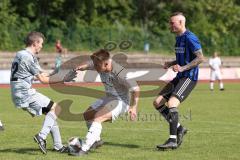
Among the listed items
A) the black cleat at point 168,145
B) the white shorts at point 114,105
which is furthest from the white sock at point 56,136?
the black cleat at point 168,145

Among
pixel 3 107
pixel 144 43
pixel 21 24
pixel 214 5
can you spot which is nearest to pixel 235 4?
pixel 214 5

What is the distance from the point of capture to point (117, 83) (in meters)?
11.0

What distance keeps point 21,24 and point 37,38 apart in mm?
42915

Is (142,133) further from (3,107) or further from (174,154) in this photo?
(3,107)

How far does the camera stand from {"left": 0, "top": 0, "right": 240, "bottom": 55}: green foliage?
51938 millimetres

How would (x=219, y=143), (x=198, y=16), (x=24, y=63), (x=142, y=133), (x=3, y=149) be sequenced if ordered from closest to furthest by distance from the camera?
(x=24, y=63) → (x=3, y=149) → (x=219, y=143) → (x=142, y=133) → (x=198, y=16)

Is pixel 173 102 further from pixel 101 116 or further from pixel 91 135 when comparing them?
pixel 91 135

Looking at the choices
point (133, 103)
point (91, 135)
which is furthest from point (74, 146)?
point (133, 103)

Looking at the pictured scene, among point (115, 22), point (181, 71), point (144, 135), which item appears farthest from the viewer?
point (115, 22)

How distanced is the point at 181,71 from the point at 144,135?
2.57 m

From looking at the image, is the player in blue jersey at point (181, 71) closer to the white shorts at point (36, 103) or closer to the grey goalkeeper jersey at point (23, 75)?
Result: the white shorts at point (36, 103)

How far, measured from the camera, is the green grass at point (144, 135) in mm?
10672

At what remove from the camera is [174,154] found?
10.8 m

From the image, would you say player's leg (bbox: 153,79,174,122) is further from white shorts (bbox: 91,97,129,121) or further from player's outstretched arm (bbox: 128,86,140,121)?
player's outstretched arm (bbox: 128,86,140,121)
